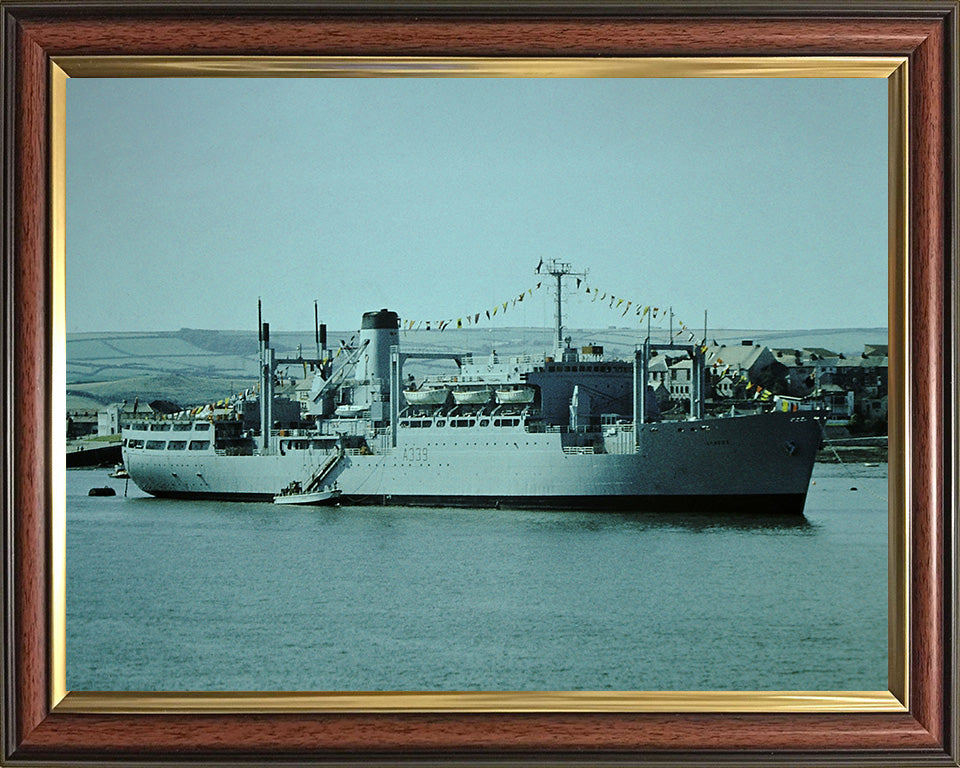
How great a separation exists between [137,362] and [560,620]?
1024 millimetres

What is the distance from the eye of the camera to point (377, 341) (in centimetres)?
207

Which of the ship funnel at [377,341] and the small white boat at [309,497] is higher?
the ship funnel at [377,341]

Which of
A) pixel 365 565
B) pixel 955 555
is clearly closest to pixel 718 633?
pixel 955 555

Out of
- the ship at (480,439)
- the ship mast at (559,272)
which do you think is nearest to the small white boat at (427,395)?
the ship at (480,439)

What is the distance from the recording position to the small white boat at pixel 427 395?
225 cm

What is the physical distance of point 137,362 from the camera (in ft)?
6.49

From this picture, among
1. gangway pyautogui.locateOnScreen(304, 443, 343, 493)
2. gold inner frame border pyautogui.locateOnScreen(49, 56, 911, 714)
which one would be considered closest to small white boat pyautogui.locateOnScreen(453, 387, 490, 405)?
gangway pyautogui.locateOnScreen(304, 443, 343, 493)

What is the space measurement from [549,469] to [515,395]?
0.20 metres

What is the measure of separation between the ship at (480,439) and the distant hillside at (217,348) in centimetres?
3

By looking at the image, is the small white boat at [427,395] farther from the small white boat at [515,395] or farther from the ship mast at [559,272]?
the ship mast at [559,272]

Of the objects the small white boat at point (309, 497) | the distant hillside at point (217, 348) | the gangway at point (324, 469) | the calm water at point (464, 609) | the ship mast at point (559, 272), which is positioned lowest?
the calm water at point (464, 609)

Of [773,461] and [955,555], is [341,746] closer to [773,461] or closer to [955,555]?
[773,461]

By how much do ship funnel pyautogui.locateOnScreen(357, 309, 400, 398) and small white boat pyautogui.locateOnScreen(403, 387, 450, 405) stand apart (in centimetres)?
9

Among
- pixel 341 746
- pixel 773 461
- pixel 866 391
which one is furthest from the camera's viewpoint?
pixel 773 461
